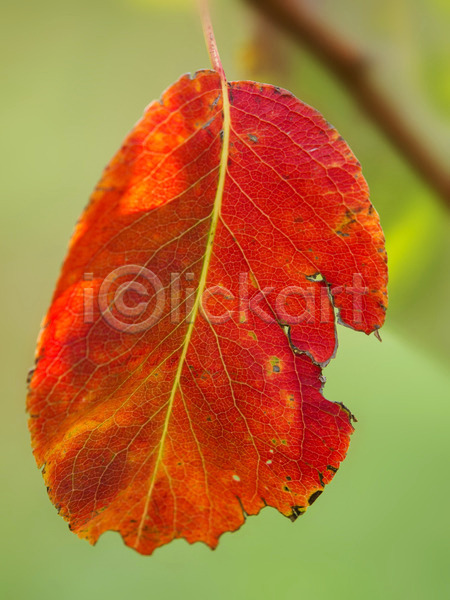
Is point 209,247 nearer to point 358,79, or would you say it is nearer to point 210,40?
point 210,40

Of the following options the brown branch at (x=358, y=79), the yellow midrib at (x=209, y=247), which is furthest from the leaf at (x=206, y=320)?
the brown branch at (x=358, y=79)

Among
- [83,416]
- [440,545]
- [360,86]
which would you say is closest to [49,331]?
[83,416]

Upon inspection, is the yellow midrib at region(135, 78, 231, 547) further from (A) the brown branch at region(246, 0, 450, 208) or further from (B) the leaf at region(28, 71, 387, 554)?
(A) the brown branch at region(246, 0, 450, 208)

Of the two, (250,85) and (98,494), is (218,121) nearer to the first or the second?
(250,85)

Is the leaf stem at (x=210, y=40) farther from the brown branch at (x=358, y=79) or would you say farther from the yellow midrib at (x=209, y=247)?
the brown branch at (x=358, y=79)

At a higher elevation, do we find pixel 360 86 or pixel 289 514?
pixel 360 86

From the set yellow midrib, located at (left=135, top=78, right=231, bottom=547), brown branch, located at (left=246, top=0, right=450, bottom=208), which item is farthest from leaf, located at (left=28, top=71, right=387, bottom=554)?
brown branch, located at (left=246, top=0, right=450, bottom=208)

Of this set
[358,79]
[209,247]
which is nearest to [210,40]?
[209,247]
